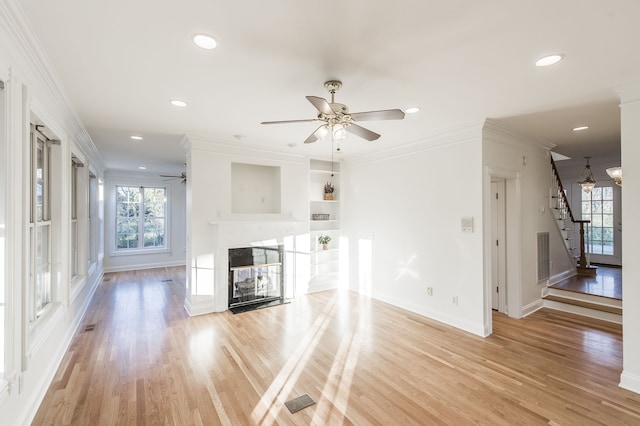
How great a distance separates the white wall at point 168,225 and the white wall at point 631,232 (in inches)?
358

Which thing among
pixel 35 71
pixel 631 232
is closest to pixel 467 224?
pixel 631 232

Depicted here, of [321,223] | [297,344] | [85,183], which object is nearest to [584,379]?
[297,344]

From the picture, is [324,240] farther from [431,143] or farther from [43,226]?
[43,226]

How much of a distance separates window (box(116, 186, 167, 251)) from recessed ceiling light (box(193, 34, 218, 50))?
7.60 metres

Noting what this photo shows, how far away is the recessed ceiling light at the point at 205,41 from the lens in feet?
6.28

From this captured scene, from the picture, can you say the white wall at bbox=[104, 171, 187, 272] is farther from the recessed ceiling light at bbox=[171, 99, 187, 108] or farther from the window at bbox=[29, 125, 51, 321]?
the recessed ceiling light at bbox=[171, 99, 187, 108]

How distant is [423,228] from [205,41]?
365 centimetres

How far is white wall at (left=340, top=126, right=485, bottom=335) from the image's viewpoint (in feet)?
12.6

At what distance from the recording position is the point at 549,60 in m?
2.22

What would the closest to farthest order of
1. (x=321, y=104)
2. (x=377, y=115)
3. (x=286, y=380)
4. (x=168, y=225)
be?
(x=321, y=104) < (x=377, y=115) < (x=286, y=380) < (x=168, y=225)

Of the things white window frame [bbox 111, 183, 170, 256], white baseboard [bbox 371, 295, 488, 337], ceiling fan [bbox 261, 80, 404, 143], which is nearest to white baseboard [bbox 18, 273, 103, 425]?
ceiling fan [bbox 261, 80, 404, 143]

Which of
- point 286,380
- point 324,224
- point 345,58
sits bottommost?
point 286,380

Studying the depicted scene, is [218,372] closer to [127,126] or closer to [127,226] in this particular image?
[127,126]

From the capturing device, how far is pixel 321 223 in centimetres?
618
